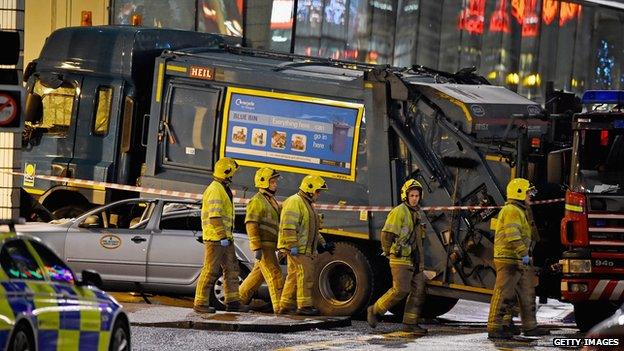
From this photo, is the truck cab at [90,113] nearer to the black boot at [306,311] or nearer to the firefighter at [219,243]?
the firefighter at [219,243]

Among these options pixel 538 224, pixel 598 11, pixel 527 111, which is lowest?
pixel 538 224

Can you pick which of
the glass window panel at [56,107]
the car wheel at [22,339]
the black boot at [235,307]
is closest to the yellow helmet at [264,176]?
the black boot at [235,307]

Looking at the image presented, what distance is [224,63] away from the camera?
2114 cm

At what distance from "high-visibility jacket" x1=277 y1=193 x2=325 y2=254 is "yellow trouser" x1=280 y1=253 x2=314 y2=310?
116 mm

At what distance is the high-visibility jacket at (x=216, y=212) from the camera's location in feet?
60.3

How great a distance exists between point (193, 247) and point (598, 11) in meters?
28.4

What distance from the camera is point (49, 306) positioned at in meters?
11.6

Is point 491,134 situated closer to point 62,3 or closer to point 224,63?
point 224,63

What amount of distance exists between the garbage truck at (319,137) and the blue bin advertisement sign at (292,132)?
16mm

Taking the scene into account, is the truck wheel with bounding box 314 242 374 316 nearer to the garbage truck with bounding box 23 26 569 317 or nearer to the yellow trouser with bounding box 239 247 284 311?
the garbage truck with bounding box 23 26 569 317

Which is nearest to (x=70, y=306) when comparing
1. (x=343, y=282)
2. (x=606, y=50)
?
(x=343, y=282)

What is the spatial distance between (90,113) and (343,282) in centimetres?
482

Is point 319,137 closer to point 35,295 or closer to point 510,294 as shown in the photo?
point 510,294

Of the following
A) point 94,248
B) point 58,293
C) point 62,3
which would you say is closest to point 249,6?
point 62,3
